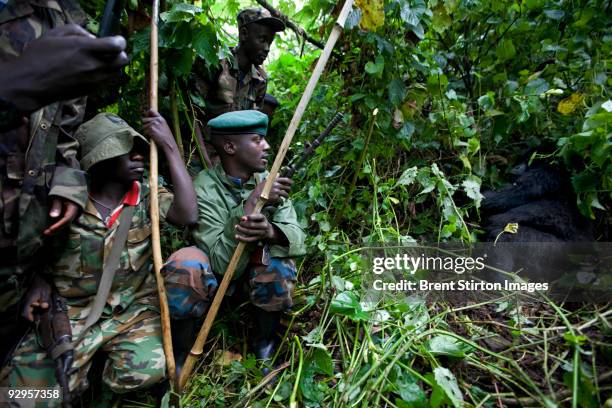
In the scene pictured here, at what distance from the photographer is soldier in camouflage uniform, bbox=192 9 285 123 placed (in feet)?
9.77

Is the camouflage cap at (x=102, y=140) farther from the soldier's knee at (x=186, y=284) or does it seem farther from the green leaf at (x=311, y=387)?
the green leaf at (x=311, y=387)

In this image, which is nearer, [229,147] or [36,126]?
[36,126]

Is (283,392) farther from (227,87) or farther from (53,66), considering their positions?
(227,87)

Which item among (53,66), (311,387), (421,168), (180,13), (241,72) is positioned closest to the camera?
(53,66)

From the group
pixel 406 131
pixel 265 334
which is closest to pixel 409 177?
pixel 406 131

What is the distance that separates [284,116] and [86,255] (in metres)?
2.39

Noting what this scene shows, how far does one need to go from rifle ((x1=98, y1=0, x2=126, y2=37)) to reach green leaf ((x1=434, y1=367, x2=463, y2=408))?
6.62 ft

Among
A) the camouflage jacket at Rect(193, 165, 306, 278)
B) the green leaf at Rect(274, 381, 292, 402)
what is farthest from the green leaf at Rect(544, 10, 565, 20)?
the green leaf at Rect(274, 381, 292, 402)

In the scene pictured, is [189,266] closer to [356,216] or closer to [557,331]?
[356,216]

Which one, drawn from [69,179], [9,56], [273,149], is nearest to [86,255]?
[69,179]

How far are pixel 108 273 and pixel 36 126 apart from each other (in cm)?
69

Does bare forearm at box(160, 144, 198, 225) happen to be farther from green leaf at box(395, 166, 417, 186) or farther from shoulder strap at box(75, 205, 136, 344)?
green leaf at box(395, 166, 417, 186)

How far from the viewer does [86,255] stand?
1.94 meters

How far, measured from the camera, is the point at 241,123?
2.27 metres
